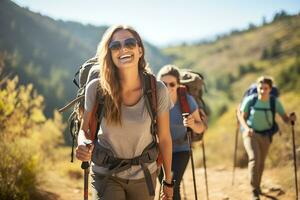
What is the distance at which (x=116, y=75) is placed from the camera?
290cm

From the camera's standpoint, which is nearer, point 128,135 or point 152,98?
point 128,135

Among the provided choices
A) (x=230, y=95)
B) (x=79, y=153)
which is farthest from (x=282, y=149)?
(x=230, y=95)

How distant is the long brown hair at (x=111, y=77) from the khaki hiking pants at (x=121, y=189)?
0.43 m

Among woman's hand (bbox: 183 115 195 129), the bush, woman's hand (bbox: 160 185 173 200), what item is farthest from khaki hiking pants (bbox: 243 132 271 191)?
the bush

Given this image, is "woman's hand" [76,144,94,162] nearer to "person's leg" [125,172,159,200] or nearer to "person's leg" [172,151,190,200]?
"person's leg" [125,172,159,200]

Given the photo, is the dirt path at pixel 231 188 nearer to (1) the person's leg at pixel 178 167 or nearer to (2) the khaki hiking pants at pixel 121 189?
(1) the person's leg at pixel 178 167

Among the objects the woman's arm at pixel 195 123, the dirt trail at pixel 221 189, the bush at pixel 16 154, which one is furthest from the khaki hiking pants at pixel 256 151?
the bush at pixel 16 154

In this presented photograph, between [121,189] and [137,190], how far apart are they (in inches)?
4.6

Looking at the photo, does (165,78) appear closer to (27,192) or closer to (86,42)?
(27,192)

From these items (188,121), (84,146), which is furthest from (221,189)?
(84,146)

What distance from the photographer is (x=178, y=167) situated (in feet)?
14.0

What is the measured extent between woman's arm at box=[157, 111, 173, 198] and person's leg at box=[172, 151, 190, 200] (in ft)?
4.29

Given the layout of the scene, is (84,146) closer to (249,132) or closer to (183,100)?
(183,100)

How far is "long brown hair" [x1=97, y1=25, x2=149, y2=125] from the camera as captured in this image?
8.63 ft
